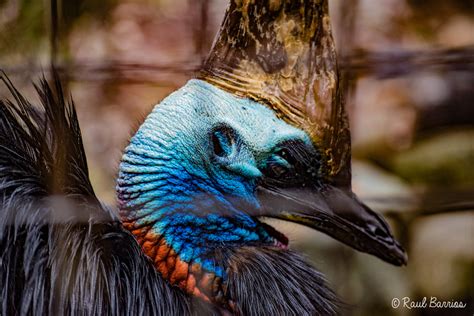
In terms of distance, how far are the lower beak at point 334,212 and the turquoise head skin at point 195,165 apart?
0.16ft

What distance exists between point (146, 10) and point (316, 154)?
171 centimetres

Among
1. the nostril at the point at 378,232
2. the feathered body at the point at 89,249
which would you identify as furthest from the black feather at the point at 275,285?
the nostril at the point at 378,232

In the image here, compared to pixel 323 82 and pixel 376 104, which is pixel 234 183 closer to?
pixel 323 82

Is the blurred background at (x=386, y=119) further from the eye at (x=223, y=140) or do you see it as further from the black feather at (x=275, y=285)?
the eye at (x=223, y=140)

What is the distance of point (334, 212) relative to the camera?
129cm

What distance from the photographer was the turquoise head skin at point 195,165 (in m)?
1.25

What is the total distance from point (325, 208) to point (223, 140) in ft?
0.62

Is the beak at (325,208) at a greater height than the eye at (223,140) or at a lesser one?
lesser

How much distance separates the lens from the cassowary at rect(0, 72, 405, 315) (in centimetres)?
119

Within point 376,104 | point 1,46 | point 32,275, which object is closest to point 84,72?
point 1,46

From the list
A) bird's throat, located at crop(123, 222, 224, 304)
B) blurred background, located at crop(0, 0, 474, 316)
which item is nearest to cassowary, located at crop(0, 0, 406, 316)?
bird's throat, located at crop(123, 222, 224, 304)

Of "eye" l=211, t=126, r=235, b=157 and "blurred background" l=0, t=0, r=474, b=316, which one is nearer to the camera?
"eye" l=211, t=126, r=235, b=157

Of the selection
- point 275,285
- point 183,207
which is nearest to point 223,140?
point 183,207

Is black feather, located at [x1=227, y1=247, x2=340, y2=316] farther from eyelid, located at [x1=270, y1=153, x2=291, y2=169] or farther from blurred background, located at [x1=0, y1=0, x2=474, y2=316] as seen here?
blurred background, located at [x1=0, y1=0, x2=474, y2=316]
